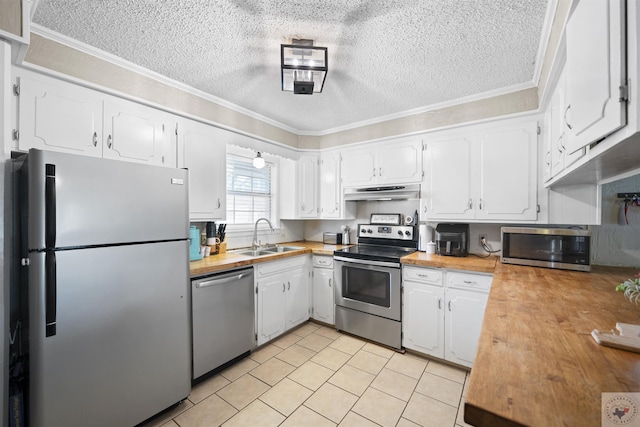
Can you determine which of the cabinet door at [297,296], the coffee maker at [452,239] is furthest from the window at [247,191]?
the coffee maker at [452,239]

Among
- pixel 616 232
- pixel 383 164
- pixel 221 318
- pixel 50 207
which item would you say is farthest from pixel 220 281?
pixel 616 232

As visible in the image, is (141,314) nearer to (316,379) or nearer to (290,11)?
(316,379)

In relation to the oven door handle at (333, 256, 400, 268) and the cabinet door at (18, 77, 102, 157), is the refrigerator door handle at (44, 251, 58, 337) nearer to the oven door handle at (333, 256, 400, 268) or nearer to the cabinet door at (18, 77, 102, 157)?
the cabinet door at (18, 77, 102, 157)

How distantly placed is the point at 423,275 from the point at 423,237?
57 cm

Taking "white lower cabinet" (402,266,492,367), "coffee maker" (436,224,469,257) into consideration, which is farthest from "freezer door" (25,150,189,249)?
"coffee maker" (436,224,469,257)

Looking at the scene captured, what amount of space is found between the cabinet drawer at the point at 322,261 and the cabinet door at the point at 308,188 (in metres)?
0.66

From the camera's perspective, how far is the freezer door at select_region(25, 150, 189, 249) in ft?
4.19

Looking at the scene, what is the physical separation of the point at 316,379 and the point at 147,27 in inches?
109

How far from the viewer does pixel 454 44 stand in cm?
175

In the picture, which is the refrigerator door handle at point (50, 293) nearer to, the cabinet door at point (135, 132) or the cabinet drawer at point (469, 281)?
the cabinet door at point (135, 132)

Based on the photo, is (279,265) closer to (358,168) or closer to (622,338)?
(358,168)

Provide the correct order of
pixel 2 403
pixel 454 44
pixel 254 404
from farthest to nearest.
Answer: pixel 254 404 → pixel 454 44 → pixel 2 403

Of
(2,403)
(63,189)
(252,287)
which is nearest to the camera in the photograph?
(2,403)

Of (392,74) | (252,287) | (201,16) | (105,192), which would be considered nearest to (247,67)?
(201,16)
